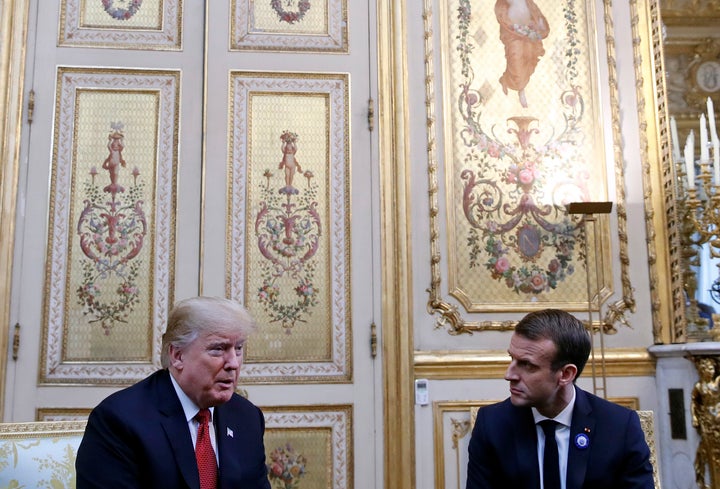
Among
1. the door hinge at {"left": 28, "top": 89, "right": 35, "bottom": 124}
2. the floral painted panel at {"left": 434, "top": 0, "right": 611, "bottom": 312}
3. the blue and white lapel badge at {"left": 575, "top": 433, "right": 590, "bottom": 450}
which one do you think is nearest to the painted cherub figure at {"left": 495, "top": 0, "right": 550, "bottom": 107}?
the floral painted panel at {"left": 434, "top": 0, "right": 611, "bottom": 312}

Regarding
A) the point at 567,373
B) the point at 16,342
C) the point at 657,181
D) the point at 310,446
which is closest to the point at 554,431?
the point at 567,373

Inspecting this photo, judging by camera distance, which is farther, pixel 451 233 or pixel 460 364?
pixel 451 233

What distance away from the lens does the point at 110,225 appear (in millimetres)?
3918

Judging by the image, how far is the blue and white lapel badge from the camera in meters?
1.92

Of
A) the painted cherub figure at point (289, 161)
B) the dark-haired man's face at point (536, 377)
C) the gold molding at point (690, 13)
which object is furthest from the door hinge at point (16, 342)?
the gold molding at point (690, 13)

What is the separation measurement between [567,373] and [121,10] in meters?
3.19

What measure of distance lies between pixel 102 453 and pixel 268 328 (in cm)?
215

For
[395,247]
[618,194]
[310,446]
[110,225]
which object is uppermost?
[618,194]

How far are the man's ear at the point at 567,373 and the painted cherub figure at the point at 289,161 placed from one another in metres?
2.30

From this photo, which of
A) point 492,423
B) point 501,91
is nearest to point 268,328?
point 501,91

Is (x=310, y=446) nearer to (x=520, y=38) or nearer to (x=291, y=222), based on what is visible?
(x=291, y=222)

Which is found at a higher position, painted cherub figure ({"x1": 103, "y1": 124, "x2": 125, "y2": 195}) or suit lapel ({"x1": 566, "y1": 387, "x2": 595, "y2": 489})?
painted cherub figure ({"x1": 103, "y1": 124, "x2": 125, "y2": 195})

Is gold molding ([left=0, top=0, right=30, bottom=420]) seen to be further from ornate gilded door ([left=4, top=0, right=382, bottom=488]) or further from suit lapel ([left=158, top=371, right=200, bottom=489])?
suit lapel ([left=158, top=371, right=200, bottom=489])

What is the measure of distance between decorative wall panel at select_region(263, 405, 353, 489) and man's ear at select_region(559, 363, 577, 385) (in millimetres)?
2010
